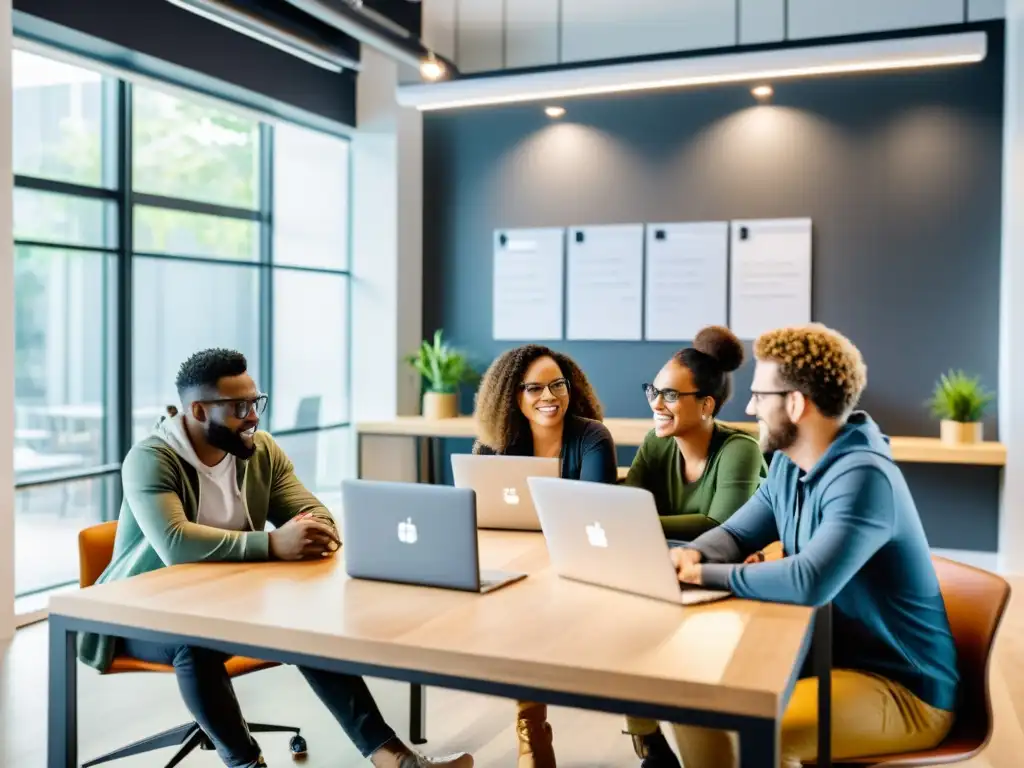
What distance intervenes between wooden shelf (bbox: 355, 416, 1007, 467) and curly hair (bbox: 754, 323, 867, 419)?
94.1 inches

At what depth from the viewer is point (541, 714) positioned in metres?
2.73

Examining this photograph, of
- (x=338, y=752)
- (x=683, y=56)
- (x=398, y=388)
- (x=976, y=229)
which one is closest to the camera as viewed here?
(x=338, y=752)

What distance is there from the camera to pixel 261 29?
4.73 metres

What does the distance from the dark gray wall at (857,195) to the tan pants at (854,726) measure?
162 inches

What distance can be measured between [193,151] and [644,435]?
289 centimetres

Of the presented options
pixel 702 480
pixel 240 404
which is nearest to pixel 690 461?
pixel 702 480

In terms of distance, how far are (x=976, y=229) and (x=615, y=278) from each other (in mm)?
2084

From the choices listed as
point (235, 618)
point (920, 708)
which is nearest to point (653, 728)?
point (920, 708)

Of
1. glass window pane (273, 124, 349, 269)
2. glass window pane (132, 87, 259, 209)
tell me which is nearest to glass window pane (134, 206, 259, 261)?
glass window pane (132, 87, 259, 209)

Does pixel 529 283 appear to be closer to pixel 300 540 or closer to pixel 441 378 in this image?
pixel 441 378

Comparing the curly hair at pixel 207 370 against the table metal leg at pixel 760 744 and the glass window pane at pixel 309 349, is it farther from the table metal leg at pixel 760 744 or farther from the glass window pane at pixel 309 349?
the glass window pane at pixel 309 349

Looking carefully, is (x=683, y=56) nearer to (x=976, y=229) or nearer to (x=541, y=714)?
(x=976, y=229)

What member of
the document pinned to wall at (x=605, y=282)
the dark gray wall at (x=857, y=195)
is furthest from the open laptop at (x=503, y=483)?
the document pinned to wall at (x=605, y=282)

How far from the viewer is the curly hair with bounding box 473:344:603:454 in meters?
3.34
